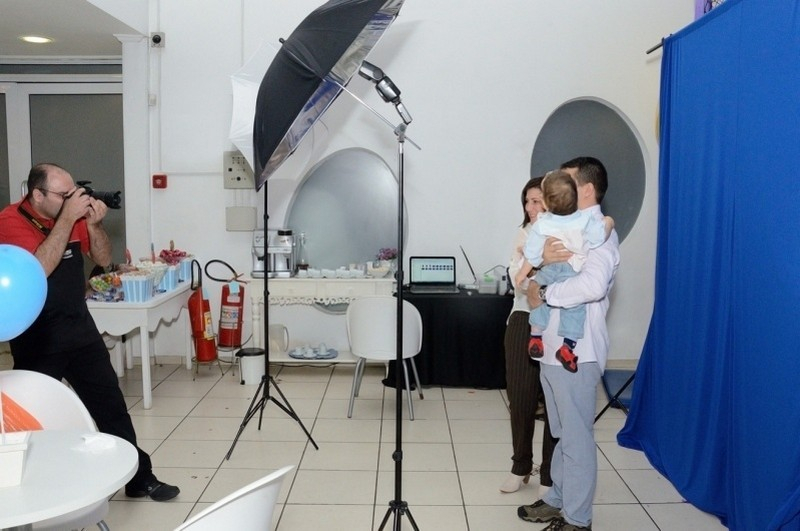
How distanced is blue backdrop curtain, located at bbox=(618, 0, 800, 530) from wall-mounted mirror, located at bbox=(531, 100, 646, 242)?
6.22ft

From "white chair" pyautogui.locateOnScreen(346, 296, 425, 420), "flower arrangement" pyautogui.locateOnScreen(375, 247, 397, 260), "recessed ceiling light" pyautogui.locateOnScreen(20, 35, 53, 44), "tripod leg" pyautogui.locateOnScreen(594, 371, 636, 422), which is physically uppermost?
"recessed ceiling light" pyautogui.locateOnScreen(20, 35, 53, 44)

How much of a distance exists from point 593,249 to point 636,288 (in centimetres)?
297

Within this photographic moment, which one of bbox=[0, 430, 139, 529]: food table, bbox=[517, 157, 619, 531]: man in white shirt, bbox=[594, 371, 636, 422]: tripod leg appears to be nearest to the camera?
bbox=[0, 430, 139, 529]: food table

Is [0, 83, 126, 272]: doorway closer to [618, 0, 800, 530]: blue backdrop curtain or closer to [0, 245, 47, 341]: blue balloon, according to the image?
[0, 245, 47, 341]: blue balloon

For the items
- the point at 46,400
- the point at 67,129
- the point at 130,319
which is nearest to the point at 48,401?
the point at 46,400

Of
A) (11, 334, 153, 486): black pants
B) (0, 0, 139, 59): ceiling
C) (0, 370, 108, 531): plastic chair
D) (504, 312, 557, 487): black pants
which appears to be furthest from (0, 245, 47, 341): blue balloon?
(0, 0, 139, 59): ceiling

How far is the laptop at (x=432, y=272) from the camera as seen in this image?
5285mm

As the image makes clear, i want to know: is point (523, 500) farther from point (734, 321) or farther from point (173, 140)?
point (173, 140)

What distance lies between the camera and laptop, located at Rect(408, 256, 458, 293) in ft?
17.3

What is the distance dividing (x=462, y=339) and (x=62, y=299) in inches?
110

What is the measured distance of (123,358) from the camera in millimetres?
5480

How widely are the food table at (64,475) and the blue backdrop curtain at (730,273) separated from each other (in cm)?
213

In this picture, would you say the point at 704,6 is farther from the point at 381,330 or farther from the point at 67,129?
the point at 67,129

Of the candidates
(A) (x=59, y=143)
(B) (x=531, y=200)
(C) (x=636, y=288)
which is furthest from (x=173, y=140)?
(C) (x=636, y=288)
